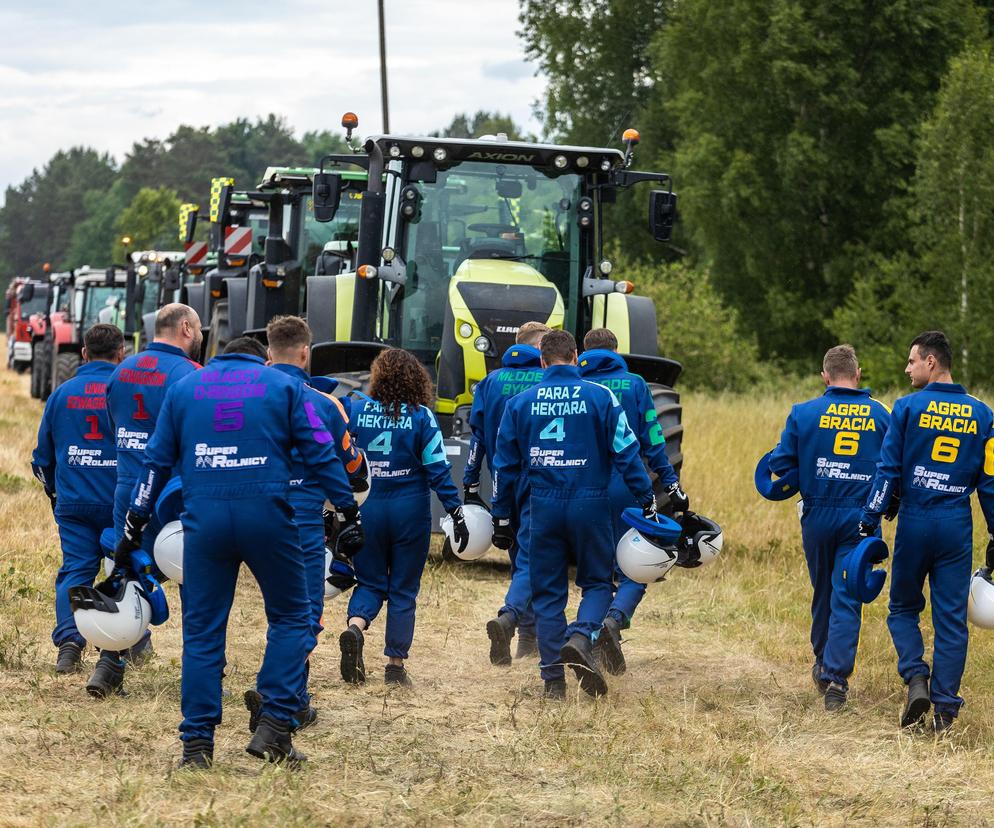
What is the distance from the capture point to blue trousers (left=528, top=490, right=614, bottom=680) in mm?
7535

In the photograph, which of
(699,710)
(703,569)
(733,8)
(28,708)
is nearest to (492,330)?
(703,569)

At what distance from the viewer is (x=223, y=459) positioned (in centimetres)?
577

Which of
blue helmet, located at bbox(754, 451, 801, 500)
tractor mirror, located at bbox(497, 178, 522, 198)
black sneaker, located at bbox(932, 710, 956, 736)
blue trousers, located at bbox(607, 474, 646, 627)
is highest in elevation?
tractor mirror, located at bbox(497, 178, 522, 198)

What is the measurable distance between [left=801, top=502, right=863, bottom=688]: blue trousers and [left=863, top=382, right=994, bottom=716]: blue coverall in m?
0.44

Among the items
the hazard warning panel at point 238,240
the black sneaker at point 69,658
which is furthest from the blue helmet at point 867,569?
the hazard warning panel at point 238,240

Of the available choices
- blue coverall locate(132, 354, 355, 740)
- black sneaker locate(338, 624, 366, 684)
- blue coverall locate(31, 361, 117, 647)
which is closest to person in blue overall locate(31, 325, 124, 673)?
blue coverall locate(31, 361, 117, 647)

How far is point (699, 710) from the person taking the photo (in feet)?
24.6

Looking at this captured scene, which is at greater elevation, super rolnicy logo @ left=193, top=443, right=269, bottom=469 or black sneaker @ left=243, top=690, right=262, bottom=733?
super rolnicy logo @ left=193, top=443, right=269, bottom=469

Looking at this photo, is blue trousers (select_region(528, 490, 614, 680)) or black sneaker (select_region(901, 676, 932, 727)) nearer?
black sneaker (select_region(901, 676, 932, 727))

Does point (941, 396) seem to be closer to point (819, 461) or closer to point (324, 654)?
point (819, 461)

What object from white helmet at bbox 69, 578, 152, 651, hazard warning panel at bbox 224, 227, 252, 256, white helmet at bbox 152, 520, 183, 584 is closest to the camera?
white helmet at bbox 152, 520, 183, 584

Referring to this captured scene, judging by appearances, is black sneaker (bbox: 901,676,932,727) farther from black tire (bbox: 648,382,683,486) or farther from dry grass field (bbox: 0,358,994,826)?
black tire (bbox: 648,382,683,486)

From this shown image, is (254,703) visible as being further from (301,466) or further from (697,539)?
(697,539)

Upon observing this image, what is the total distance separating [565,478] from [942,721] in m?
2.10
